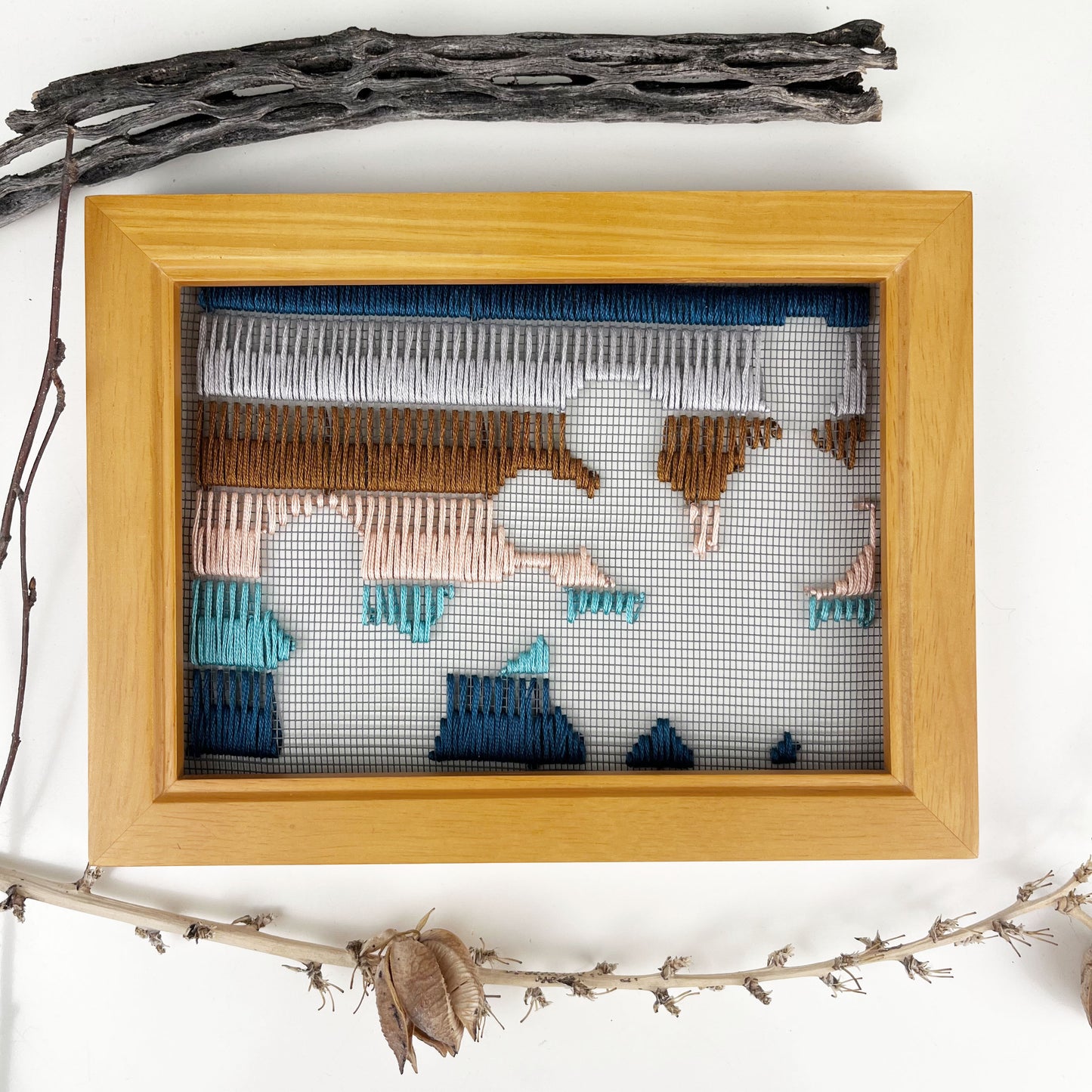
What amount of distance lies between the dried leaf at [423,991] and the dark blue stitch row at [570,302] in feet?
1.52

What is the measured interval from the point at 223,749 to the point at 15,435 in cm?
30

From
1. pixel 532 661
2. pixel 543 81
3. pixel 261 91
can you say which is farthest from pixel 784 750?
pixel 261 91

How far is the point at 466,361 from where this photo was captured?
0.59m

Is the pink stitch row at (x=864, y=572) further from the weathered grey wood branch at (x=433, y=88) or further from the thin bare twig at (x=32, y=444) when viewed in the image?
the thin bare twig at (x=32, y=444)

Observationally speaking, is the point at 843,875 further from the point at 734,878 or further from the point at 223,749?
the point at 223,749

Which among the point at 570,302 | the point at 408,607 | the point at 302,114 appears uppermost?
the point at 302,114

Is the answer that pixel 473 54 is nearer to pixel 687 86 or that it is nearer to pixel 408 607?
pixel 687 86

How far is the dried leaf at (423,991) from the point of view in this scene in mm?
555

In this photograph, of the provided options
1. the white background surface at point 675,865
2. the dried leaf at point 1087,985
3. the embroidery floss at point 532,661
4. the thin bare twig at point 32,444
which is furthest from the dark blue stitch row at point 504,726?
the dried leaf at point 1087,985

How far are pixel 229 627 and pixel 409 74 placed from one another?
0.43 meters

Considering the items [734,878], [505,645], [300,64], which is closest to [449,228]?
[300,64]

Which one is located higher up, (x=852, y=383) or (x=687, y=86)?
(x=687, y=86)

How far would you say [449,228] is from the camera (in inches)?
22.2

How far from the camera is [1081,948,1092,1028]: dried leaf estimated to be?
1.99 ft
